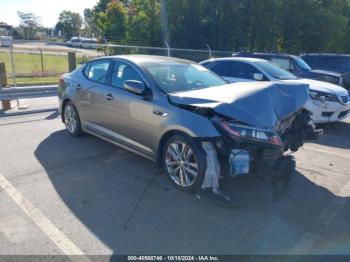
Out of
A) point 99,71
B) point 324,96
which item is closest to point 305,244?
point 99,71

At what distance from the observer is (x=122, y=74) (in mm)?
5270

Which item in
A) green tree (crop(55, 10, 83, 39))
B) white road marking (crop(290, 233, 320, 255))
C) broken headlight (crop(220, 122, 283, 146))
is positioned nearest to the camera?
white road marking (crop(290, 233, 320, 255))

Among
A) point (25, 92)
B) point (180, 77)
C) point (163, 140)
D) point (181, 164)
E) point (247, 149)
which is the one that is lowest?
point (25, 92)

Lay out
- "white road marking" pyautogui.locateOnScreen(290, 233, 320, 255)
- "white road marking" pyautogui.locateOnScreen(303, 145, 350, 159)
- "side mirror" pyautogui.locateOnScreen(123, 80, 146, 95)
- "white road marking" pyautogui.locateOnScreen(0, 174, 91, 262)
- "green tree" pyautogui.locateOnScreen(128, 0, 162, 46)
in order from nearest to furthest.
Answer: "white road marking" pyautogui.locateOnScreen(0, 174, 91, 262) < "white road marking" pyautogui.locateOnScreen(290, 233, 320, 255) < "side mirror" pyautogui.locateOnScreen(123, 80, 146, 95) < "white road marking" pyautogui.locateOnScreen(303, 145, 350, 159) < "green tree" pyautogui.locateOnScreen(128, 0, 162, 46)

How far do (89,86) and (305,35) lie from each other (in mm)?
24437

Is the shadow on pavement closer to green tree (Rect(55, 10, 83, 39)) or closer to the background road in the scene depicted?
the background road

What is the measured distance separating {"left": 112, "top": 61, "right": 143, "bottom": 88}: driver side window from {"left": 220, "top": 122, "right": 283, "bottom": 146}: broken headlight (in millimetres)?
1638

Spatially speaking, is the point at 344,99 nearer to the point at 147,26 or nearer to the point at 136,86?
the point at 136,86

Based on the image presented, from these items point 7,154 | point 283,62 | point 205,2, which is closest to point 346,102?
point 283,62

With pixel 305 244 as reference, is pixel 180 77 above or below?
above

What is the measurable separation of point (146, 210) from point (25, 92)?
6506mm

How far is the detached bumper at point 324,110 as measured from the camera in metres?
7.80

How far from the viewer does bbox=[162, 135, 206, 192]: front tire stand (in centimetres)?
407


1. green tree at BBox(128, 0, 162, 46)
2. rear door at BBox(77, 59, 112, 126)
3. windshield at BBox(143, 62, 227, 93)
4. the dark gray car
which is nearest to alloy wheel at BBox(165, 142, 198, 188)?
the dark gray car
